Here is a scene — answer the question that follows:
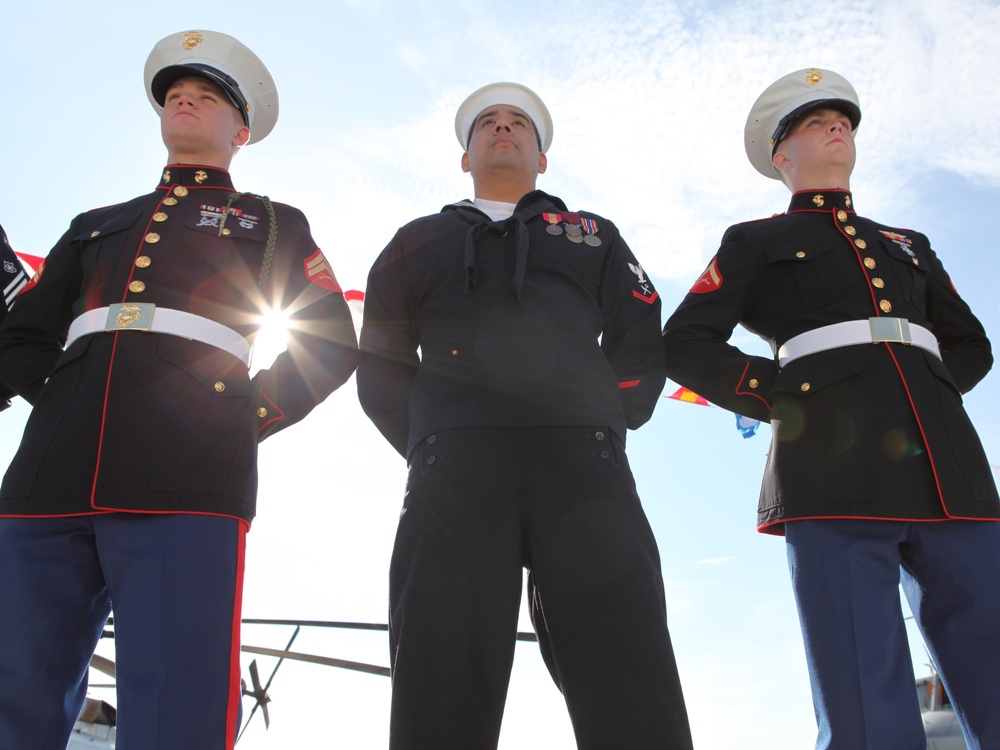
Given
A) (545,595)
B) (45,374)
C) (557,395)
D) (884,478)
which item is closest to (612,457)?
(557,395)

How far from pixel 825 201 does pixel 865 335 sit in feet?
2.50

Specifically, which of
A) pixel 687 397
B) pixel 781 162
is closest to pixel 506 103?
pixel 781 162

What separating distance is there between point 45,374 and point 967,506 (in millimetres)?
2929

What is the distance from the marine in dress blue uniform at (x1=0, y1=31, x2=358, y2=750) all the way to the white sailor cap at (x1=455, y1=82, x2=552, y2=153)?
37.9 inches

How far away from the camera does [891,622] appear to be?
9.62 ft

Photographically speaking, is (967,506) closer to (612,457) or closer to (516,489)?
(612,457)

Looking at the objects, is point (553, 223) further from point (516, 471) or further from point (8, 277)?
point (8, 277)

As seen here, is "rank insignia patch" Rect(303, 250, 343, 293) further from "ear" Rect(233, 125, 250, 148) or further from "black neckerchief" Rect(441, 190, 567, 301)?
"ear" Rect(233, 125, 250, 148)

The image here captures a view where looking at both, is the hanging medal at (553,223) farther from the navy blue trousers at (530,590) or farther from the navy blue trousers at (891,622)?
the navy blue trousers at (891,622)

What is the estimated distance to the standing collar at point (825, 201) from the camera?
388 cm

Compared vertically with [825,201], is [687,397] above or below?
above

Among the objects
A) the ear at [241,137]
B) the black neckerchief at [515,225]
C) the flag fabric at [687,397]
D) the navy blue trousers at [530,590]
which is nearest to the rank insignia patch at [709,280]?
the black neckerchief at [515,225]

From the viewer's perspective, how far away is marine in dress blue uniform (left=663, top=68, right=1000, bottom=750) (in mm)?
2877

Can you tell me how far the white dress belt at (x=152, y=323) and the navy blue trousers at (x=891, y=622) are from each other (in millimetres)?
1941
